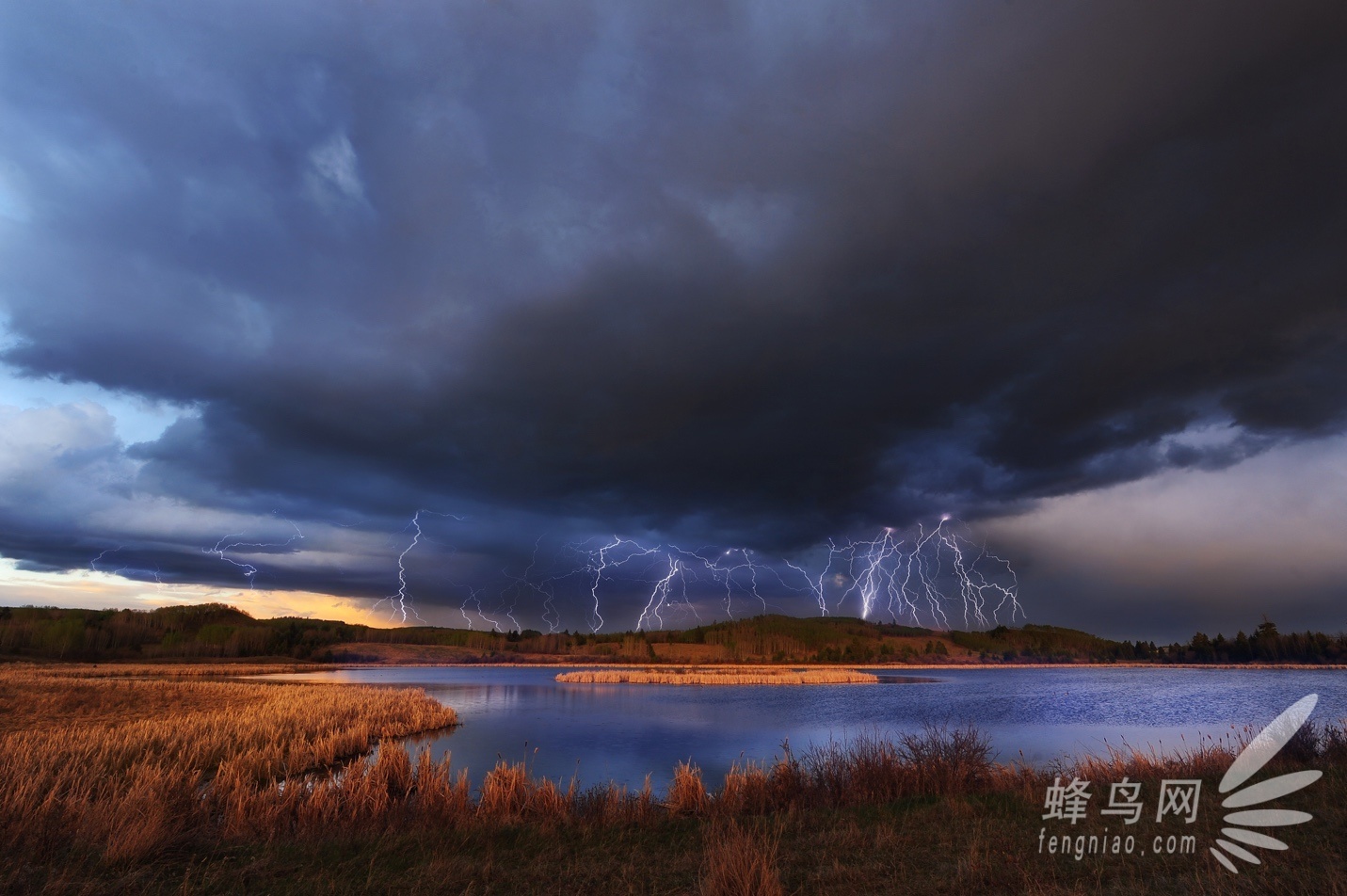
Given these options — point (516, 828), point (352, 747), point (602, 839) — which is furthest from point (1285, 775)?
point (352, 747)

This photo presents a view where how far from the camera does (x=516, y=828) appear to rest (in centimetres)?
1438

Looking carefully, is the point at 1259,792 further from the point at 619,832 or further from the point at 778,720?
the point at 778,720

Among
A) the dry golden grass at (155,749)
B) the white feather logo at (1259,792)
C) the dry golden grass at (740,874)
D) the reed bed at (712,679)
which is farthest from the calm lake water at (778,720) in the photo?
the dry golden grass at (740,874)

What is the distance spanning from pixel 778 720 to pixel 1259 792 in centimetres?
3188

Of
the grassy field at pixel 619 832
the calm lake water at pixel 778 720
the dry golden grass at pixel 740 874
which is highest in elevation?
the dry golden grass at pixel 740 874

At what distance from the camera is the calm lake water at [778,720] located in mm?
30312

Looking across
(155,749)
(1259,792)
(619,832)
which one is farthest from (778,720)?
(155,749)

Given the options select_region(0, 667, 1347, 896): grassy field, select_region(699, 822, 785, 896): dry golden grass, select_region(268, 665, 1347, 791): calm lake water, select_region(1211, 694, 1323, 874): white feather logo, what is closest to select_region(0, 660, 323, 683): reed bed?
select_region(268, 665, 1347, 791): calm lake water

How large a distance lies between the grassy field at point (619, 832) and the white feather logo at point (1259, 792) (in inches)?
11.2

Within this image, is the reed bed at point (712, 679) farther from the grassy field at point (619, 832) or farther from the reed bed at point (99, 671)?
the grassy field at point (619, 832)

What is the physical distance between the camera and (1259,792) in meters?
14.1

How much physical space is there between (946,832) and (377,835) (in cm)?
1115

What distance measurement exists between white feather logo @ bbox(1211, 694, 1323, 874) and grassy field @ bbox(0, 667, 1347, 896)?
28cm

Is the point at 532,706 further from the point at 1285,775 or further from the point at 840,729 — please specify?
the point at 1285,775
